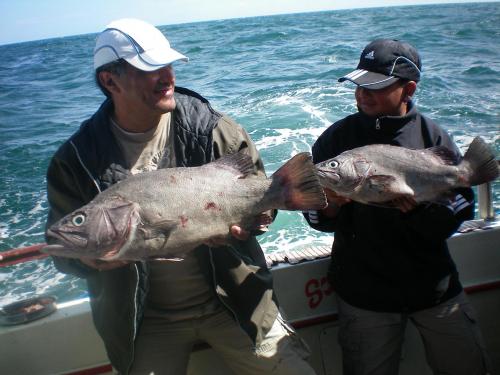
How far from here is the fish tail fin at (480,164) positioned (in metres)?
2.62

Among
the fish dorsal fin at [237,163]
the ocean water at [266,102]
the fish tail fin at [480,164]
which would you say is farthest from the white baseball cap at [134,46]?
the ocean water at [266,102]

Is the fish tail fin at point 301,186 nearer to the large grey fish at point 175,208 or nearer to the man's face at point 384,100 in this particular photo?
the large grey fish at point 175,208

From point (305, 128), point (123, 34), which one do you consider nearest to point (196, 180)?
point (123, 34)

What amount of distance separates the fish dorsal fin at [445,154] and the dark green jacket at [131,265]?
3.59 feet

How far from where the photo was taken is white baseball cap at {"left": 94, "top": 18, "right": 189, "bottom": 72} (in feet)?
8.63

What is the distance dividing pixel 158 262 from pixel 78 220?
23.7 inches

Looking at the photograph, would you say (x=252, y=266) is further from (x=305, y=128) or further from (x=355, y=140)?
(x=305, y=128)

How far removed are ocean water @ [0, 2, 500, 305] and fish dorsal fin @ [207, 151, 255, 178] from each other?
4223 millimetres

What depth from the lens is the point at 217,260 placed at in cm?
280

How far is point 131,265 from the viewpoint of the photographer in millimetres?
2713

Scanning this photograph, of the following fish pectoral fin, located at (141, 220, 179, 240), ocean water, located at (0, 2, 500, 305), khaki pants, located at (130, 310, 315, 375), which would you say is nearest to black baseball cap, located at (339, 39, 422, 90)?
fish pectoral fin, located at (141, 220, 179, 240)

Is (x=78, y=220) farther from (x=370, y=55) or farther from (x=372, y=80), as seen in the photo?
(x=370, y=55)

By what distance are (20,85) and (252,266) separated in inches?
907

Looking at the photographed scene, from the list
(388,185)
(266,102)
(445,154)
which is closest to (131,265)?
(388,185)
